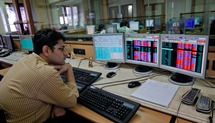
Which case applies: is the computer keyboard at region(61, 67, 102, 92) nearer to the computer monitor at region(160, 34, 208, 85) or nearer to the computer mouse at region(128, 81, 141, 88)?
the computer mouse at region(128, 81, 141, 88)

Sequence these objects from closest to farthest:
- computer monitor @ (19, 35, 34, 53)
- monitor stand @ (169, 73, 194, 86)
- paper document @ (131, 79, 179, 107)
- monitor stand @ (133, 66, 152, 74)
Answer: paper document @ (131, 79, 179, 107)
monitor stand @ (169, 73, 194, 86)
monitor stand @ (133, 66, 152, 74)
computer monitor @ (19, 35, 34, 53)

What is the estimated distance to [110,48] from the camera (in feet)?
5.12

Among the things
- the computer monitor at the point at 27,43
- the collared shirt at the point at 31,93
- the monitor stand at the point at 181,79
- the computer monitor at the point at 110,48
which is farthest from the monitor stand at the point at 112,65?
the computer monitor at the point at 27,43

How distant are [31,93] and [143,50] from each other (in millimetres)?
970

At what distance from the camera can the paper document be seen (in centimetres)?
94

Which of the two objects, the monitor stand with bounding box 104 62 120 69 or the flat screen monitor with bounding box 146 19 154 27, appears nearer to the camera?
the monitor stand with bounding box 104 62 120 69

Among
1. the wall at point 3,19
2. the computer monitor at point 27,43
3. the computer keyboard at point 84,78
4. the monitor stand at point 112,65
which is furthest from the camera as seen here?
the wall at point 3,19

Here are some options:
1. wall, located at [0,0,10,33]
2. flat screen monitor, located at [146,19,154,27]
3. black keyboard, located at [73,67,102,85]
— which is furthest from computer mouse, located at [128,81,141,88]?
wall, located at [0,0,10,33]

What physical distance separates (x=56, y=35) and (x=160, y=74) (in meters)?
0.94

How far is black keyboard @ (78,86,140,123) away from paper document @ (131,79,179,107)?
13 cm

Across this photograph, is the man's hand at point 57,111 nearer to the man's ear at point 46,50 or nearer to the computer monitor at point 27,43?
the man's ear at point 46,50

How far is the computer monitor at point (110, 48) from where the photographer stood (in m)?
1.50

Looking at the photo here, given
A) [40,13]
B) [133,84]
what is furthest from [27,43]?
[133,84]

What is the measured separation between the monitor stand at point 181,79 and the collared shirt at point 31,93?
775 millimetres
